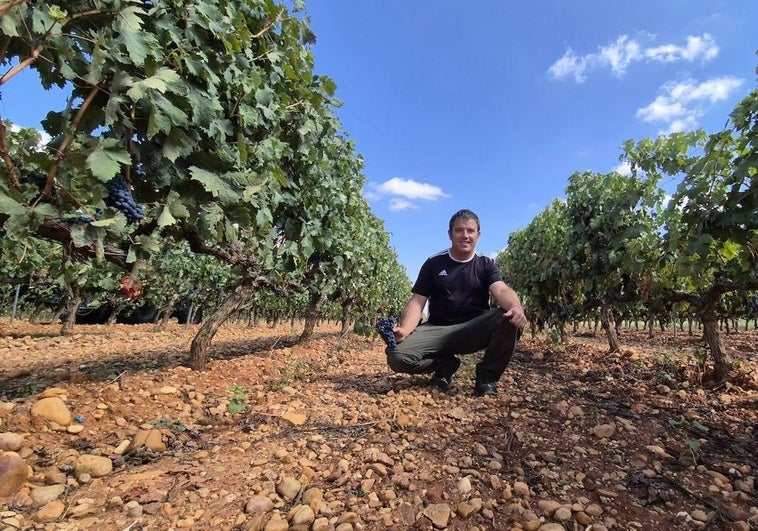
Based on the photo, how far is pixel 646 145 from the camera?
6.15 metres

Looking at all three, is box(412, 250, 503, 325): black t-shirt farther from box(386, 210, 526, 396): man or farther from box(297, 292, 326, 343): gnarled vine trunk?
box(297, 292, 326, 343): gnarled vine trunk

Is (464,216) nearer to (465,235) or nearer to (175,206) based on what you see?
(465,235)

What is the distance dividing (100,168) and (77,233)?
48 cm

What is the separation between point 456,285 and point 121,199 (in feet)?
8.85

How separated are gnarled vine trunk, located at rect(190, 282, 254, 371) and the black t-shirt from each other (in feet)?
8.78

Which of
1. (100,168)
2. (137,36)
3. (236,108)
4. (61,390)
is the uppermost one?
(236,108)

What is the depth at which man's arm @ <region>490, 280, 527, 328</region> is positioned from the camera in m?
3.23

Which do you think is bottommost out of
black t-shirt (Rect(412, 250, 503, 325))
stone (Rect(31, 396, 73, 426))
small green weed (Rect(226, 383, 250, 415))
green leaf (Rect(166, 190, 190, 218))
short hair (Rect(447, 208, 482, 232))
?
small green weed (Rect(226, 383, 250, 415))

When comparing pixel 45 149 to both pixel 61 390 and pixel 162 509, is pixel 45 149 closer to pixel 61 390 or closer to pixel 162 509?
pixel 162 509

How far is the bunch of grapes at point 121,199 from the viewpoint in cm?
220

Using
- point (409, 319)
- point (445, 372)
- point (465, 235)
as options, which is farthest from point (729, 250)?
point (409, 319)

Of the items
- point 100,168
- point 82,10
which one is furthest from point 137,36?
point 100,168

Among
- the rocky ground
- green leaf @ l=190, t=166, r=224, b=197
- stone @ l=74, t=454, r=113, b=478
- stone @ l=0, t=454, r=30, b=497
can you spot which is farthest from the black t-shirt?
stone @ l=0, t=454, r=30, b=497

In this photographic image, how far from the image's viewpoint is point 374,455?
92.4 inches
